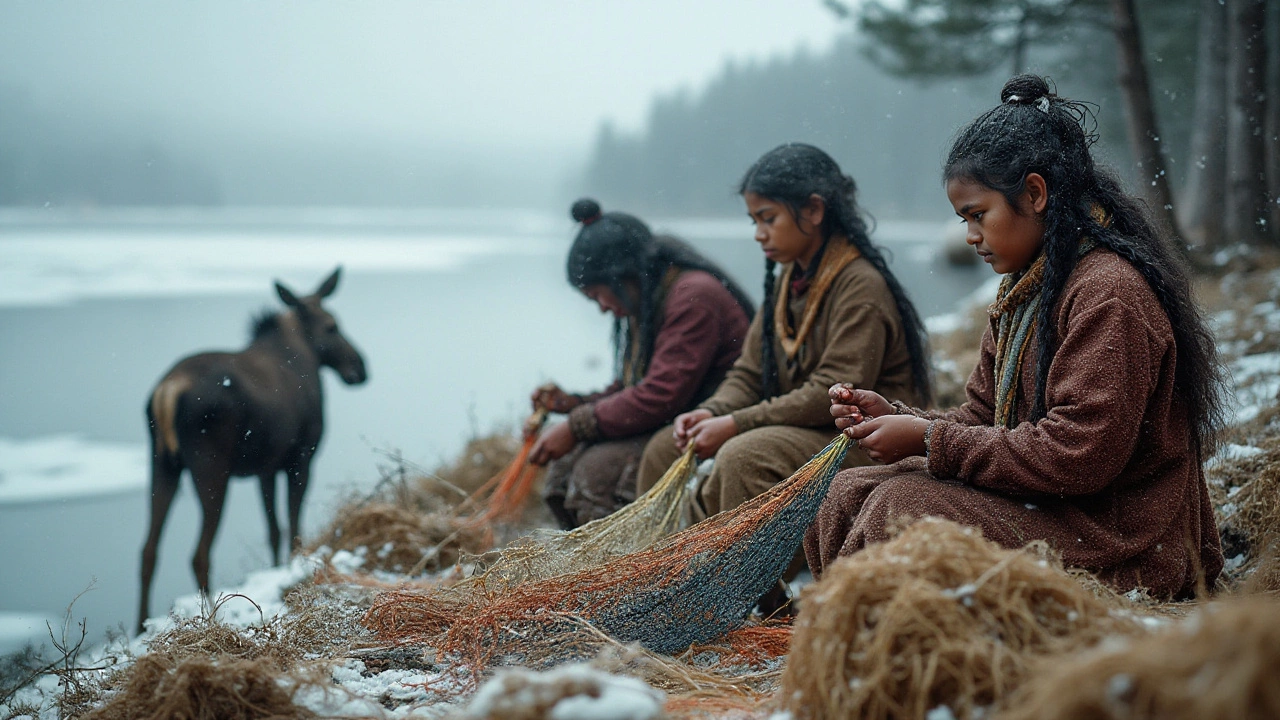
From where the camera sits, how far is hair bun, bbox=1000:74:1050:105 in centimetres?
236

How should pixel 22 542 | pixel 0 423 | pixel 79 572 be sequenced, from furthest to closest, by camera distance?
1. pixel 0 423
2. pixel 22 542
3. pixel 79 572

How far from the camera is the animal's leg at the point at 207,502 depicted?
4.54m

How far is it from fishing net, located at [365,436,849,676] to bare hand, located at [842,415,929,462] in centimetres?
14

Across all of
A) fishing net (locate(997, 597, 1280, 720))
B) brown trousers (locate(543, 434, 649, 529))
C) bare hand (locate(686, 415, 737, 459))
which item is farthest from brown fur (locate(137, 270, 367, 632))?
fishing net (locate(997, 597, 1280, 720))

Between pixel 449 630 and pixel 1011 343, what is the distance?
1627 millimetres

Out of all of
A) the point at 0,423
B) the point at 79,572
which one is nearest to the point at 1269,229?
the point at 79,572

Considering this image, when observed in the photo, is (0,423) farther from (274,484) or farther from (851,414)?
(851,414)

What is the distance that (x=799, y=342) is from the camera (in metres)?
3.30

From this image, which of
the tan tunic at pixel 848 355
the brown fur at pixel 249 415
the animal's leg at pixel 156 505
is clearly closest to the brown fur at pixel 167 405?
the brown fur at pixel 249 415

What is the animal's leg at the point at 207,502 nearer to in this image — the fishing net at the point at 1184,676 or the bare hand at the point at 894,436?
the bare hand at the point at 894,436

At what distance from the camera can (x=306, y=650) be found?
2582 mm

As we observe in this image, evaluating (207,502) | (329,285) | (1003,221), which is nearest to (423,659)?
(1003,221)

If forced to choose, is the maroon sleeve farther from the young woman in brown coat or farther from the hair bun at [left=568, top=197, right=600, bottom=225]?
the young woman in brown coat

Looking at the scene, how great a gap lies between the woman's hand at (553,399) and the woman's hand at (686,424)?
3.37 feet
